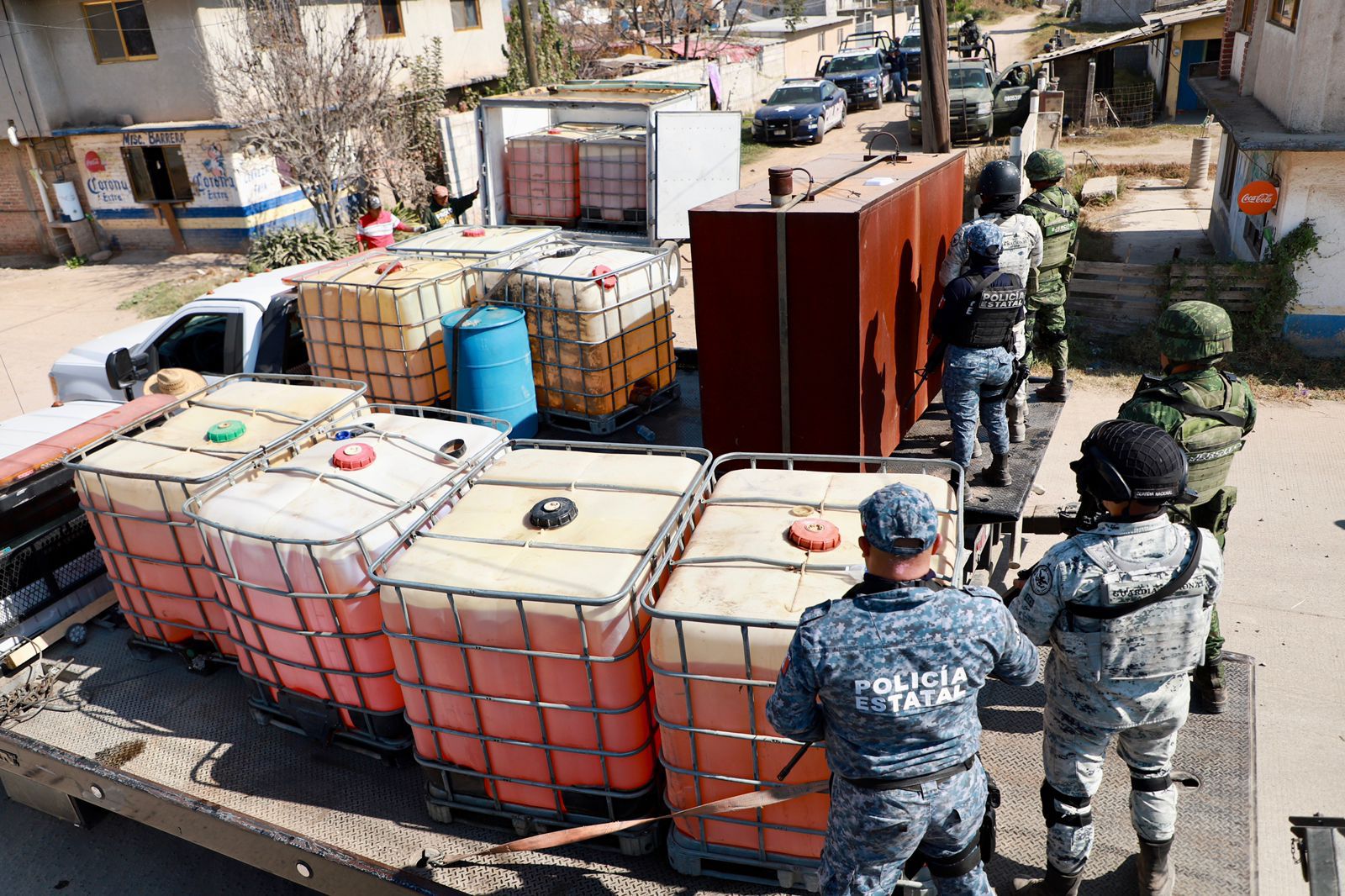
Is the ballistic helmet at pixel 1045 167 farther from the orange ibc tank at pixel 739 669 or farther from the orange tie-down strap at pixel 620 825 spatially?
the orange tie-down strap at pixel 620 825

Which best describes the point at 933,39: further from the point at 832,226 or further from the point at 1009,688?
the point at 1009,688

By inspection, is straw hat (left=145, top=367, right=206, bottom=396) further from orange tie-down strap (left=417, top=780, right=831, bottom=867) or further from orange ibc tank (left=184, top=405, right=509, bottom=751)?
orange tie-down strap (left=417, top=780, right=831, bottom=867)

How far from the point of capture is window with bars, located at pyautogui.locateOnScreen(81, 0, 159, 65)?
18.8m

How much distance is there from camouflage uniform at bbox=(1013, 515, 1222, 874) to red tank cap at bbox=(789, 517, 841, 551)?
0.71m

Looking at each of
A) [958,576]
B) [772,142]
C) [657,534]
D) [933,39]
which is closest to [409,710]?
[657,534]

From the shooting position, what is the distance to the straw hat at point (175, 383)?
567cm

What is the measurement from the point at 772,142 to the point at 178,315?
21.6 m

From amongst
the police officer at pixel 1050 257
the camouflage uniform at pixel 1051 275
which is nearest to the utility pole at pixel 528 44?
the police officer at pixel 1050 257

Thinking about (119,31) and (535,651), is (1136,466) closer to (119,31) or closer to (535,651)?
(535,651)

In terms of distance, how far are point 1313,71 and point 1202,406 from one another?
8.76 m

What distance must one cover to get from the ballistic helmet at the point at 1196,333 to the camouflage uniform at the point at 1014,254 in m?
1.17

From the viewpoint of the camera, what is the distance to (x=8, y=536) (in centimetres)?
497

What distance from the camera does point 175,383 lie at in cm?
567

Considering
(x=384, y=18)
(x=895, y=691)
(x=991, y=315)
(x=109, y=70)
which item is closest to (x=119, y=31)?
(x=109, y=70)
